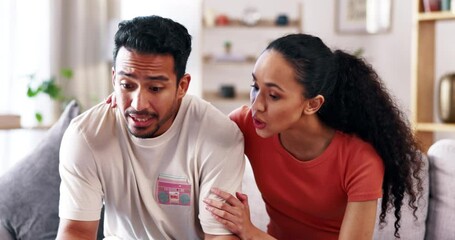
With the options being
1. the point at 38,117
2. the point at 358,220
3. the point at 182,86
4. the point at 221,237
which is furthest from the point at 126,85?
the point at 38,117

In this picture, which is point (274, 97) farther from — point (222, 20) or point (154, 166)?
point (222, 20)

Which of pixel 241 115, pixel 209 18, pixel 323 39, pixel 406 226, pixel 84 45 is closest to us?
pixel 241 115

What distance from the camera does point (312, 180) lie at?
78.7 inches

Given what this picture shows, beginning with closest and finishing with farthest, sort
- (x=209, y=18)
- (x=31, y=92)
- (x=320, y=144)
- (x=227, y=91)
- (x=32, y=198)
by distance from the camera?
(x=320, y=144)
(x=32, y=198)
(x=31, y=92)
(x=209, y=18)
(x=227, y=91)

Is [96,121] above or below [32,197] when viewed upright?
above

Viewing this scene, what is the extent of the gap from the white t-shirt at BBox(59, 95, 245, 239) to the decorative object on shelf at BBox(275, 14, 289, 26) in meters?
3.89

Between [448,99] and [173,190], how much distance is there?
2.76 m

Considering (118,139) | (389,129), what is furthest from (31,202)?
(389,129)

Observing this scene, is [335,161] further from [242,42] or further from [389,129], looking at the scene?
[242,42]

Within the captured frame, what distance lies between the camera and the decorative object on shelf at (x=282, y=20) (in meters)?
5.79

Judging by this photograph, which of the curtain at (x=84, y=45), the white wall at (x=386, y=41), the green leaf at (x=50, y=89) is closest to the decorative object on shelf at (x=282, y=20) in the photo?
the white wall at (x=386, y=41)

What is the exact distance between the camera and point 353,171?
1.92m

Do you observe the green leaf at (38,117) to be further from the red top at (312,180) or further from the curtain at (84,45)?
the red top at (312,180)

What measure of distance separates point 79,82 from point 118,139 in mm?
3000
